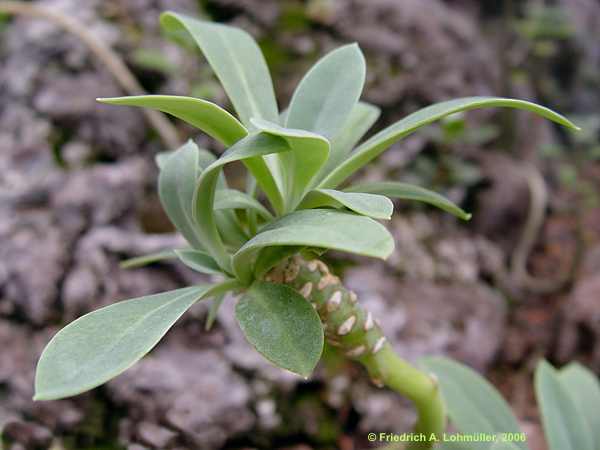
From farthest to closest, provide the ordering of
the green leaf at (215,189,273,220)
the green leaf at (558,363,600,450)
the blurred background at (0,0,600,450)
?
A: the blurred background at (0,0,600,450) → the green leaf at (558,363,600,450) → the green leaf at (215,189,273,220)

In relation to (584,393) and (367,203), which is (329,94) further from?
(584,393)

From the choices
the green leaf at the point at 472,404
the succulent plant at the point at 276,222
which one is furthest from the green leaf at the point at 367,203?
the green leaf at the point at 472,404

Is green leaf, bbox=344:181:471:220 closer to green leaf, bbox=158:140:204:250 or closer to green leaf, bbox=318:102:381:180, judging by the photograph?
green leaf, bbox=318:102:381:180

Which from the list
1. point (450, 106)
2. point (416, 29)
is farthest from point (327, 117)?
point (416, 29)

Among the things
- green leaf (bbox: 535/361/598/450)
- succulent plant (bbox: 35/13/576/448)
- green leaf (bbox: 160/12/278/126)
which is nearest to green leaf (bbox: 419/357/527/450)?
green leaf (bbox: 535/361/598/450)

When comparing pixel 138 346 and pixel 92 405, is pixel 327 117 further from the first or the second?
pixel 92 405

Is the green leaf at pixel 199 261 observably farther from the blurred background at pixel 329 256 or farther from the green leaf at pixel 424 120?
the blurred background at pixel 329 256

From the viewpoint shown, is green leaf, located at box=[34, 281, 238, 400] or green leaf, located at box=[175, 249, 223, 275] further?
green leaf, located at box=[175, 249, 223, 275]
